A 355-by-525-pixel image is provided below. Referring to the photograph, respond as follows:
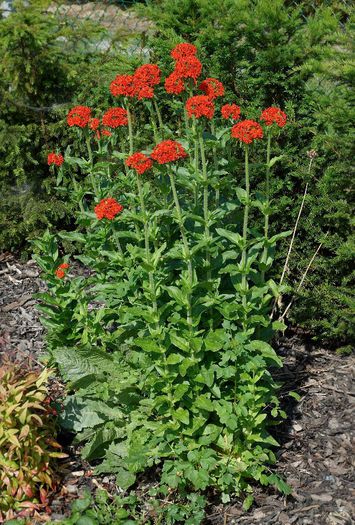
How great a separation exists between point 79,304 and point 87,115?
39.8 inches

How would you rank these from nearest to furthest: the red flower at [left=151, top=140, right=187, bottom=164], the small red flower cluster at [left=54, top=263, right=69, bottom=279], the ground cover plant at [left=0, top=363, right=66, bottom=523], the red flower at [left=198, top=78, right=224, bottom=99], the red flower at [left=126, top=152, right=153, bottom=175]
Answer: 1. the red flower at [left=151, top=140, right=187, bottom=164]
2. the red flower at [left=126, top=152, right=153, bottom=175]
3. the red flower at [left=198, top=78, right=224, bottom=99]
4. the ground cover plant at [left=0, top=363, right=66, bottom=523]
5. the small red flower cluster at [left=54, top=263, right=69, bottom=279]

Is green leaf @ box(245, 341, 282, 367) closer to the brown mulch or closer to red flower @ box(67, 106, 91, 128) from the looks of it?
the brown mulch

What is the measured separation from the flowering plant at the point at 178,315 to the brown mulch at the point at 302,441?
138 mm

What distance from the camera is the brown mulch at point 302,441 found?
3514 millimetres

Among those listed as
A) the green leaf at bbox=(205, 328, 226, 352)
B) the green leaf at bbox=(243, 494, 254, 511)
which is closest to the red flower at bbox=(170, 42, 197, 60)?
the green leaf at bbox=(205, 328, 226, 352)

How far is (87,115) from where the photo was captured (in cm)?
359

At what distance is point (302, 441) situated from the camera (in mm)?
3945

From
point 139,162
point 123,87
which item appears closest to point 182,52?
point 123,87

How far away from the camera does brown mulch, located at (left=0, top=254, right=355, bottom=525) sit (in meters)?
3.51

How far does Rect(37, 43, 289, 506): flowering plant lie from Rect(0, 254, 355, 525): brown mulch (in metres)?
0.14

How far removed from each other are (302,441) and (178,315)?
3.80 feet

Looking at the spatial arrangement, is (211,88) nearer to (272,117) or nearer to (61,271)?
(272,117)

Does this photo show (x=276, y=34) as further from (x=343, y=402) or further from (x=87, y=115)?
(x=343, y=402)

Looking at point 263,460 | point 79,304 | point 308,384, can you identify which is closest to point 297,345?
point 308,384
